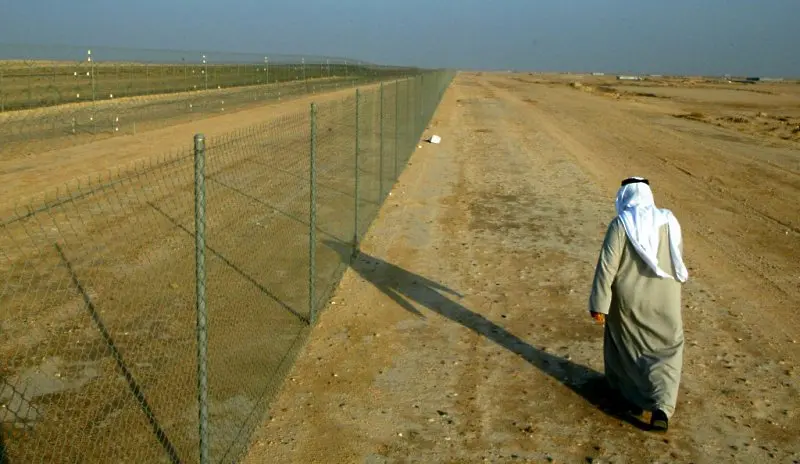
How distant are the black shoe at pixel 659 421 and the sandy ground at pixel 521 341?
0.10 meters

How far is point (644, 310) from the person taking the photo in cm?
571

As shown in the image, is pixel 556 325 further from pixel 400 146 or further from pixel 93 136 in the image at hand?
pixel 93 136

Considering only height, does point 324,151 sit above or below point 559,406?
above

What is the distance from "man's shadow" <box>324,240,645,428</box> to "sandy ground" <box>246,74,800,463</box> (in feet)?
0.07

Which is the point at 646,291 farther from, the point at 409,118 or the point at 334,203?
the point at 409,118

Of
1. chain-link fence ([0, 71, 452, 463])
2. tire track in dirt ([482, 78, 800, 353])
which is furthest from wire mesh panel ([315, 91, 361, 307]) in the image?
tire track in dirt ([482, 78, 800, 353])

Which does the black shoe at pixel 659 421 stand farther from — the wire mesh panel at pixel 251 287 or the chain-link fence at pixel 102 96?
the chain-link fence at pixel 102 96

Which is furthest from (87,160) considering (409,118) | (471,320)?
(471,320)

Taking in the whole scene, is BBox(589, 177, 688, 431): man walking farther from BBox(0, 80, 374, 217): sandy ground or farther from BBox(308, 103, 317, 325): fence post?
BBox(0, 80, 374, 217): sandy ground

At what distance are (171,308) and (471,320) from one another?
8.89 feet

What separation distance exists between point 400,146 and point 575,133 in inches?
504

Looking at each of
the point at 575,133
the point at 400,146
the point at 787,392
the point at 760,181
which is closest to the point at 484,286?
the point at 787,392

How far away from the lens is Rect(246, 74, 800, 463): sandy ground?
5625 mm

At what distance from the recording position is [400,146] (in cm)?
1745
